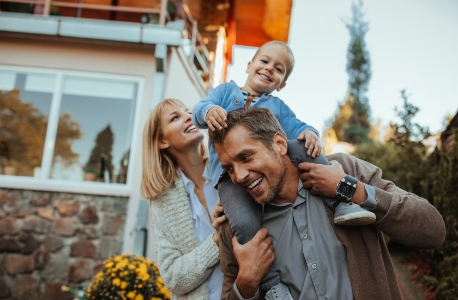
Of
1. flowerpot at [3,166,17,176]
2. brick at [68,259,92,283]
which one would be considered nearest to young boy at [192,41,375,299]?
brick at [68,259,92,283]

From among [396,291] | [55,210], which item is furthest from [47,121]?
[396,291]

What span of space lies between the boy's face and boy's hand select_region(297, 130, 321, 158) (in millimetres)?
549

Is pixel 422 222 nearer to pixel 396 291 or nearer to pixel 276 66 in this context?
pixel 396 291

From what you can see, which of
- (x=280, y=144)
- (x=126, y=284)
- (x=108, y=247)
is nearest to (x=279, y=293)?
(x=280, y=144)

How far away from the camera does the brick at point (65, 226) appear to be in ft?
17.8

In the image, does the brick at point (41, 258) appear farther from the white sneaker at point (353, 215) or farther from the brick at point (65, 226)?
the white sneaker at point (353, 215)

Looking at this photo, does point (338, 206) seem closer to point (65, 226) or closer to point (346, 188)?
point (346, 188)

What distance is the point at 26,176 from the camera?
5867mm

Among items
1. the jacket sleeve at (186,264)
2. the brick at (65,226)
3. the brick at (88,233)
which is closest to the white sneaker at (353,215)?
the jacket sleeve at (186,264)

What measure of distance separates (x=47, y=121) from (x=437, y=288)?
5.99m

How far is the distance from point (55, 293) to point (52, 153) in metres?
2.15

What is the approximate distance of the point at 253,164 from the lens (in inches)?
69.4

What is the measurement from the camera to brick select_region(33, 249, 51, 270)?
5328mm

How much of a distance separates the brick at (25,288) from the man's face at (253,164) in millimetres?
4816
